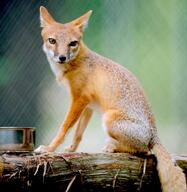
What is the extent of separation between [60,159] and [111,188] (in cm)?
23

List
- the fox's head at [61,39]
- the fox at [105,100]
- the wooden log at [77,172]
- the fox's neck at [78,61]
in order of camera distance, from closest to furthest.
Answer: the wooden log at [77,172] → the fox at [105,100] → the fox's head at [61,39] → the fox's neck at [78,61]

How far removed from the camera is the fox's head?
1.84 m

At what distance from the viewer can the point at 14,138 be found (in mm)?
1625

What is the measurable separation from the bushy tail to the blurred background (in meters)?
0.78

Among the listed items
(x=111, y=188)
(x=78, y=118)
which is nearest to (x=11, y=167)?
(x=111, y=188)

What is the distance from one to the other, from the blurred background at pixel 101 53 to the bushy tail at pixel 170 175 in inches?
30.8

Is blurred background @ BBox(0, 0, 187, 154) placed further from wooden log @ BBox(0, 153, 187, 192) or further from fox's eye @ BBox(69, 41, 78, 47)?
wooden log @ BBox(0, 153, 187, 192)

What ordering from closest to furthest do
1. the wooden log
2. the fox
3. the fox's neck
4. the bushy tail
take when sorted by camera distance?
the wooden log
the bushy tail
the fox
the fox's neck

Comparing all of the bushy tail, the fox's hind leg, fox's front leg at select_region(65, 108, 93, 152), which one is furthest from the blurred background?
the bushy tail

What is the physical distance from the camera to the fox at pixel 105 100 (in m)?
1.72

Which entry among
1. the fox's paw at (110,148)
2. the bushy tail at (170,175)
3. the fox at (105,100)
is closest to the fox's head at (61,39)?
the fox at (105,100)

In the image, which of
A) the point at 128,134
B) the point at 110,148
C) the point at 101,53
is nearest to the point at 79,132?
the point at 110,148

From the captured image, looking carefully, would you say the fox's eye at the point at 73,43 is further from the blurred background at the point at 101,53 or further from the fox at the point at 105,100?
the blurred background at the point at 101,53

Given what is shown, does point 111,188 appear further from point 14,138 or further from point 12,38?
point 12,38
